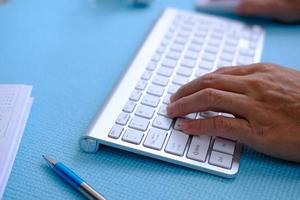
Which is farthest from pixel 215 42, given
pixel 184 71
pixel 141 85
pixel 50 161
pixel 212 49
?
pixel 50 161

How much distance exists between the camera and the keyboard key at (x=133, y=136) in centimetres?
54

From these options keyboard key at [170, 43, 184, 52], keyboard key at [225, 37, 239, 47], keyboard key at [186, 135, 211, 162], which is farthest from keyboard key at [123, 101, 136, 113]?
keyboard key at [225, 37, 239, 47]

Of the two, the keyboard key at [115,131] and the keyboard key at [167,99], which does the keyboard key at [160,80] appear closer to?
the keyboard key at [167,99]

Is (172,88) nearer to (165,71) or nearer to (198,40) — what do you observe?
(165,71)

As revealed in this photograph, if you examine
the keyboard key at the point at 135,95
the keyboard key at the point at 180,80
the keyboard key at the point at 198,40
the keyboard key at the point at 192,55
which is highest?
the keyboard key at the point at 135,95

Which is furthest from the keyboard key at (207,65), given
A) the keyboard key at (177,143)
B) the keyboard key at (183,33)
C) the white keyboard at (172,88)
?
the keyboard key at (177,143)

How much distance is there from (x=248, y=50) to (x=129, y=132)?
0.38 m

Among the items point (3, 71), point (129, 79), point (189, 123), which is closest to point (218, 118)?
point (189, 123)

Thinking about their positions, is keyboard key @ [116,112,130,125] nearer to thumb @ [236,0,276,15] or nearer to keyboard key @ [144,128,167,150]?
keyboard key @ [144,128,167,150]

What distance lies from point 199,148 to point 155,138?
2.6 inches

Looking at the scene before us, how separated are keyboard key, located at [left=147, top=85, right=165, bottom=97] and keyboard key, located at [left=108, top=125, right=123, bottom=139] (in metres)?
0.11

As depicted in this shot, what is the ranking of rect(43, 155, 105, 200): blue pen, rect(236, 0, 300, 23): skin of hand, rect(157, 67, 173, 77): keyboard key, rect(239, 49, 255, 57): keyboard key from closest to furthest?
rect(43, 155, 105, 200): blue pen < rect(157, 67, 173, 77): keyboard key < rect(239, 49, 255, 57): keyboard key < rect(236, 0, 300, 23): skin of hand

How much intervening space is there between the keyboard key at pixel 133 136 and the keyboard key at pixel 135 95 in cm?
8

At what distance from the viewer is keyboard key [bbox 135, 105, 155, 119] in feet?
1.94
